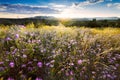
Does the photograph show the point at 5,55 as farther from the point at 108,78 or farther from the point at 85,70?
the point at 108,78

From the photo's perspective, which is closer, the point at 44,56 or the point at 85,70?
the point at 85,70

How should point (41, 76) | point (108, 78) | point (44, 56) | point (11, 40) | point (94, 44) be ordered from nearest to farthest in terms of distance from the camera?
point (41, 76) < point (108, 78) < point (44, 56) < point (11, 40) < point (94, 44)

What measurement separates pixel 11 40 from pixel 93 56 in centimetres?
157

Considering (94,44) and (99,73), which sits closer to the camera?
(99,73)

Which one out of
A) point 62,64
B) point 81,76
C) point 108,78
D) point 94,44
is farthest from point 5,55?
point 94,44

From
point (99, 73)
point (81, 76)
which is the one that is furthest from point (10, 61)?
point (99, 73)

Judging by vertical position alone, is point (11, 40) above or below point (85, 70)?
above

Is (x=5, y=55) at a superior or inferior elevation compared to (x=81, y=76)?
superior

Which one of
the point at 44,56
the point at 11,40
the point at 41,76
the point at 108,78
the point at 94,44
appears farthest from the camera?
the point at 94,44

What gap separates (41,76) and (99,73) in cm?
96

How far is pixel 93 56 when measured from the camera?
4.77m

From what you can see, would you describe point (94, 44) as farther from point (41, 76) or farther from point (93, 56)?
point (41, 76)

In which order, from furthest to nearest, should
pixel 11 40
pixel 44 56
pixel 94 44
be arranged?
pixel 94 44
pixel 11 40
pixel 44 56

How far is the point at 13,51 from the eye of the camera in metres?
4.51
